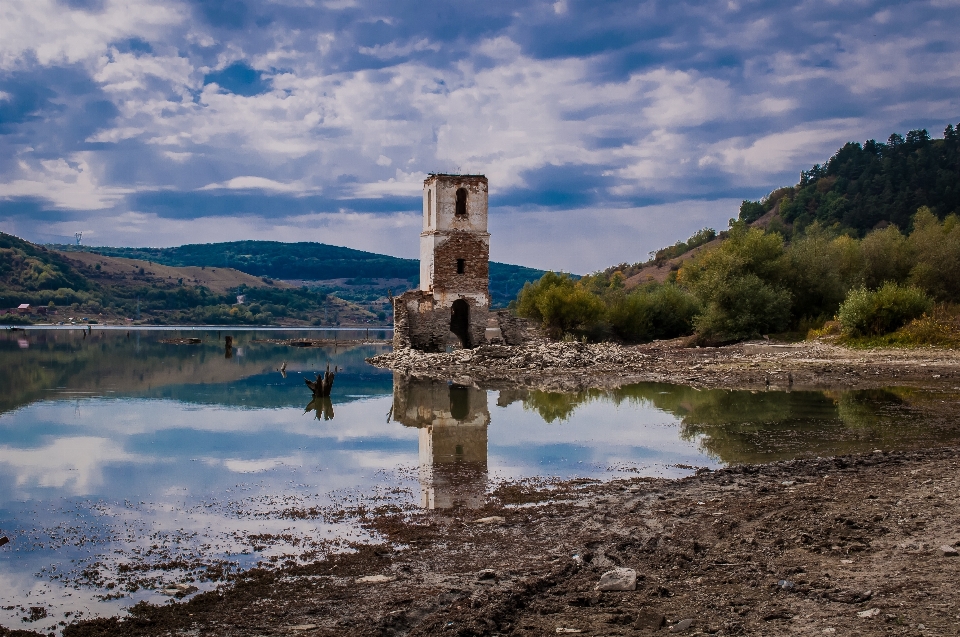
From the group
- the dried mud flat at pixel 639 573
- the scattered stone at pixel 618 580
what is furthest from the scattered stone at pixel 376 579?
the scattered stone at pixel 618 580

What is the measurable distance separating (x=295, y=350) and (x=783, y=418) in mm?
37001

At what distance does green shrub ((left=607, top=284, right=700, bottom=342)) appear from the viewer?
45.9m

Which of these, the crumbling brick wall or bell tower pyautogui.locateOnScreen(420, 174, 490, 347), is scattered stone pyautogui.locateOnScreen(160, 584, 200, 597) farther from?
the crumbling brick wall

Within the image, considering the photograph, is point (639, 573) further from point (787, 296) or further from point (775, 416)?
point (787, 296)

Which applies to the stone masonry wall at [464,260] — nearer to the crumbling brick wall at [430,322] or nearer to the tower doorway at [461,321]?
the crumbling brick wall at [430,322]

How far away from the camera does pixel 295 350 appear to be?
167 feet

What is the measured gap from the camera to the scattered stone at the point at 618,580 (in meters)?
6.68

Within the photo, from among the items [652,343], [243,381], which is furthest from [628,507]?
[652,343]

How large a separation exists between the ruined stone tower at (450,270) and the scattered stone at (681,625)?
31765mm

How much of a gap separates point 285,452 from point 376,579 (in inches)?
303

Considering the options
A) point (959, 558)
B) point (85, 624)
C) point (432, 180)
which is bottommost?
point (85, 624)

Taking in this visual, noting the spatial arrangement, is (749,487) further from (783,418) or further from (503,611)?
(783,418)

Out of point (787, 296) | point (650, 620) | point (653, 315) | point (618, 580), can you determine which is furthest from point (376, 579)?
point (653, 315)

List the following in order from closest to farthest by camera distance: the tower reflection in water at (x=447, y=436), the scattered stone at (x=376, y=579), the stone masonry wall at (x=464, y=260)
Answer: the scattered stone at (x=376, y=579) < the tower reflection in water at (x=447, y=436) < the stone masonry wall at (x=464, y=260)
